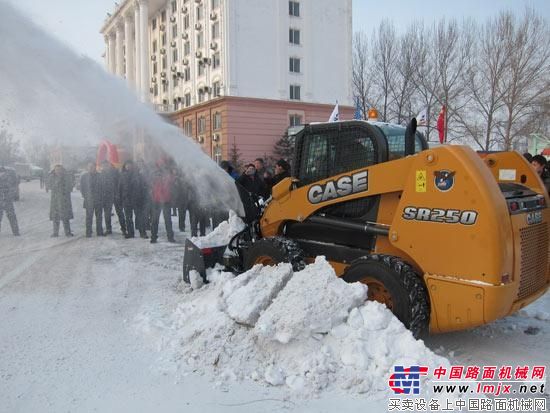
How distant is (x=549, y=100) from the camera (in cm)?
2498

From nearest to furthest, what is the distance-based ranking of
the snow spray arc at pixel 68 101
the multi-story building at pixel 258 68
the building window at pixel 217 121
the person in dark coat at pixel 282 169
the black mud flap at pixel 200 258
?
the black mud flap at pixel 200 258
the snow spray arc at pixel 68 101
the person in dark coat at pixel 282 169
the multi-story building at pixel 258 68
the building window at pixel 217 121

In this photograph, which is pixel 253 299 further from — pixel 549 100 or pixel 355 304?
pixel 549 100

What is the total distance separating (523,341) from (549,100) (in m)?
24.4

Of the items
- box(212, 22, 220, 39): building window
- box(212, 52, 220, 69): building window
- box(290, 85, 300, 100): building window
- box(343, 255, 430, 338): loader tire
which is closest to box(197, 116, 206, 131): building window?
box(212, 52, 220, 69): building window

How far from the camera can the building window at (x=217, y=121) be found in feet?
97.3

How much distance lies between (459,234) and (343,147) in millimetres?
1665

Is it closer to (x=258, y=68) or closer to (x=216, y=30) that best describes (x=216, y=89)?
(x=258, y=68)

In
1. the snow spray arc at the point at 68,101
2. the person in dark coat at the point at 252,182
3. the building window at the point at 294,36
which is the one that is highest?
the building window at the point at 294,36

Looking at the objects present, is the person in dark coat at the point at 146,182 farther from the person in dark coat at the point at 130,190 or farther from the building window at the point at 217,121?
the building window at the point at 217,121

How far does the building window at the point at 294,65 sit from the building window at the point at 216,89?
471cm

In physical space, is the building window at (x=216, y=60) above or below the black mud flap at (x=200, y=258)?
above

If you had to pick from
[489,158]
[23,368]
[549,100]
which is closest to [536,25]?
[549,100]

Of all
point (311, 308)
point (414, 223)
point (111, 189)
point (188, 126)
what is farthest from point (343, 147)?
point (188, 126)

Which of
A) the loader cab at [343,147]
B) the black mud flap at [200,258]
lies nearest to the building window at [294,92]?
the black mud flap at [200,258]
